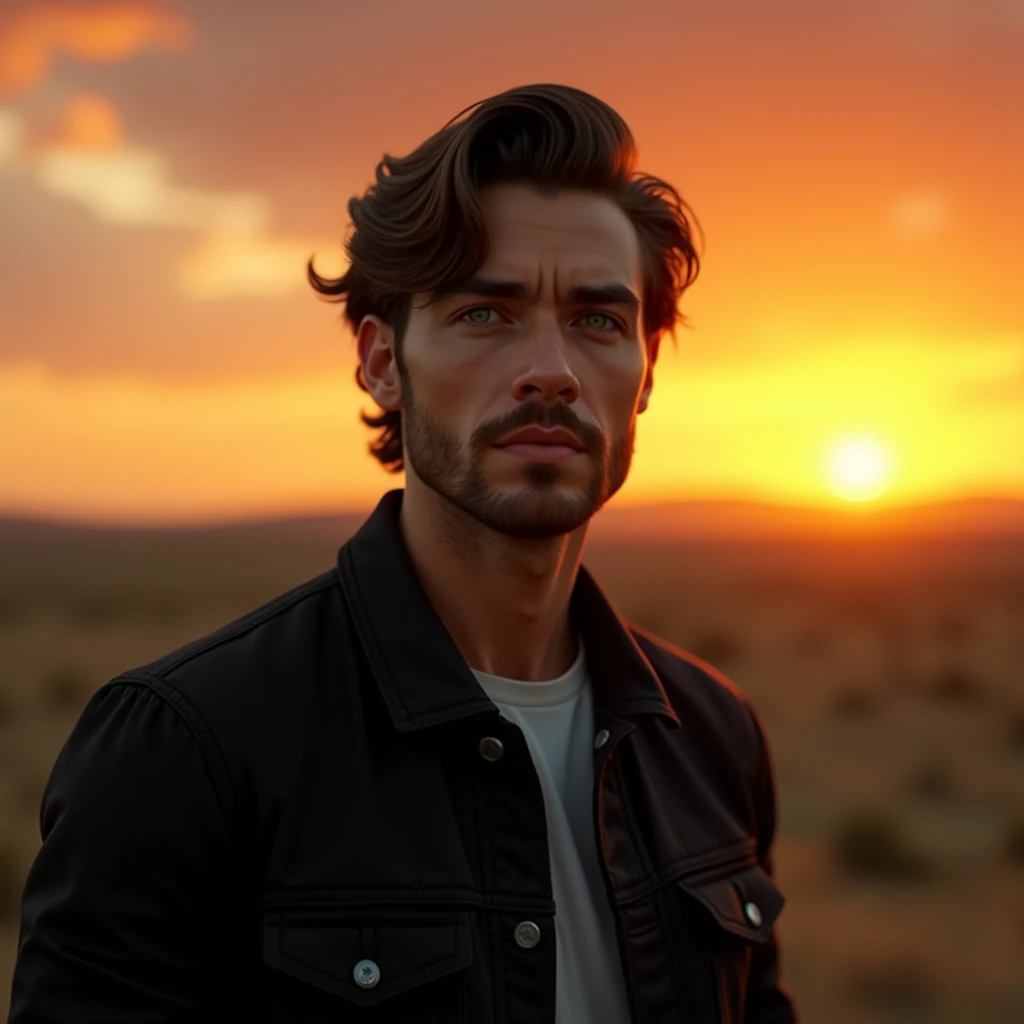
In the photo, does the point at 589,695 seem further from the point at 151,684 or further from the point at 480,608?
the point at 151,684

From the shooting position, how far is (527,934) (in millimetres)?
2621

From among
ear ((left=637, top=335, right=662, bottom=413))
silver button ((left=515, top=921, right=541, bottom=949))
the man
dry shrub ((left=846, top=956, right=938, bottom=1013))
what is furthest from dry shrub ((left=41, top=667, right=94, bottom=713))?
silver button ((left=515, top=921, right=541, bottom=949))

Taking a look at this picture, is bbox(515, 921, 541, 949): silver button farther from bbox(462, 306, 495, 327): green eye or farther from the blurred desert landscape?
the blurred desert landscape

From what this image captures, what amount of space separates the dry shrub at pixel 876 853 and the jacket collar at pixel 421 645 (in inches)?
392

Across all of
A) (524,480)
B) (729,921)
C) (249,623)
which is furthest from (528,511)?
(729,921)

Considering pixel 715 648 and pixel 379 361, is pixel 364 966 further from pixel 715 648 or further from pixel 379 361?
pixel 715 648

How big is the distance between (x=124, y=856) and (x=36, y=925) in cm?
21

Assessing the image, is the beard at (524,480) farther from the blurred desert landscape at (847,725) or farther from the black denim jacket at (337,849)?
the blurred desert landscape at (847,725)

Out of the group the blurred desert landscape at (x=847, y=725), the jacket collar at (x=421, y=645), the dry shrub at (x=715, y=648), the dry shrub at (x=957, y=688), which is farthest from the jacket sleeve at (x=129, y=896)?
the dry shrub at (x=715, y=648)

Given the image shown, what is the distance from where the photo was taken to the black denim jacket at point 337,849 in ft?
7.86

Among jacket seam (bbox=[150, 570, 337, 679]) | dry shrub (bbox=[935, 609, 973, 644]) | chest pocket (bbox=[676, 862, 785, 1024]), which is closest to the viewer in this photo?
jacket seam (bbox=[150, 570, 337, 679])

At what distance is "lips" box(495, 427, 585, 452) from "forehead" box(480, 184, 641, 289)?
1.07ft

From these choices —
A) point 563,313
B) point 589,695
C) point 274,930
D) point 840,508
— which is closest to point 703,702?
point 589,695

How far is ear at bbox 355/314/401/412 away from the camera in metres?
3.39
